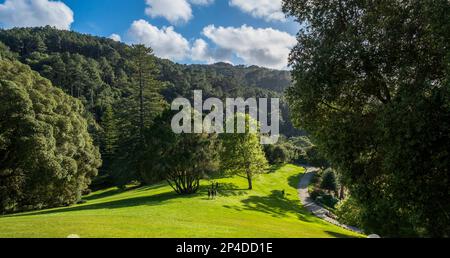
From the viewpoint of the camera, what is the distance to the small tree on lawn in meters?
53.2

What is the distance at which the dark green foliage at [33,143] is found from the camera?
31219 millimetres

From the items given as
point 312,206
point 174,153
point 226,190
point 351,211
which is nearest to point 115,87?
point 226,190

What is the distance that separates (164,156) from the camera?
131 ft

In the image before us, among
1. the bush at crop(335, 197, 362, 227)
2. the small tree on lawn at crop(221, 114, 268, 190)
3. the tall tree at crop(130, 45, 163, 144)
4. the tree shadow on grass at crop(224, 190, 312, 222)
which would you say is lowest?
the tree shadow on grass at crop(224, 190, 312, 222)

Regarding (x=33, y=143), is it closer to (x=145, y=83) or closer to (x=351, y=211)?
(x=351, y=211)

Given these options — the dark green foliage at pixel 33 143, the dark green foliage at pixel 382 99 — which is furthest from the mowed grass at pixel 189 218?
the dark green foliage at pixel 382 99

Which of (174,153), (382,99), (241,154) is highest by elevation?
(382,99)

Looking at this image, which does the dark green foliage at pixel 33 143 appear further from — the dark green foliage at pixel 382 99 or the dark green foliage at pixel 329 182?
the dark green foliage at pixel 329 182

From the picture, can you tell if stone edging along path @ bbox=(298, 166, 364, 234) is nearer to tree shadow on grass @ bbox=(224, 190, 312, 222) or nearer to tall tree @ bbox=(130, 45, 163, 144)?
tree shadow on grass @ bbox=(224, 190, 312, 222)

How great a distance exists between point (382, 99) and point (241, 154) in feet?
127

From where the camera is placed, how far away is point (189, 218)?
27312mm

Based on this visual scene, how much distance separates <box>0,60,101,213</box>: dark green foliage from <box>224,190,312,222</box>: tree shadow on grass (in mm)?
17971

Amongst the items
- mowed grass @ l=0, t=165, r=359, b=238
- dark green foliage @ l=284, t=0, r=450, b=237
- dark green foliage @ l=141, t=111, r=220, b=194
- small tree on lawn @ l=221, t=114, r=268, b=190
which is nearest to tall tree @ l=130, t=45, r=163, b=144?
mowed grass @ l=0, t=165, r=359, b=238
